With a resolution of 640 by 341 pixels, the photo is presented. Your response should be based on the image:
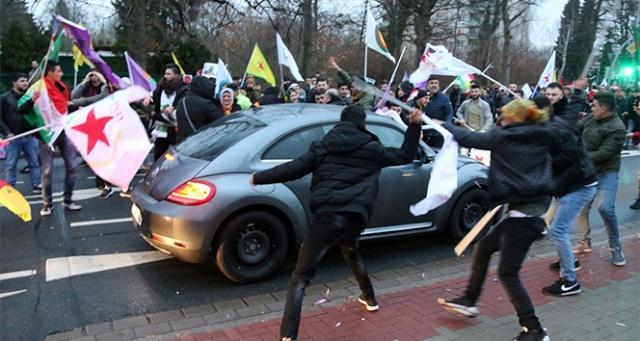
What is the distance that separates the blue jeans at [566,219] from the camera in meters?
4.80

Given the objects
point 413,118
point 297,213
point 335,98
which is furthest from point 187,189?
point 335,98

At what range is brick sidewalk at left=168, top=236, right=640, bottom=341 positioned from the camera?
12.7 feet

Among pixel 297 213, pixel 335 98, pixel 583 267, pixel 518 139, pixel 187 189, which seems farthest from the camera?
pixel 335 98

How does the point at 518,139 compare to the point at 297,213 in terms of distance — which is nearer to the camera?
the point at 518,139

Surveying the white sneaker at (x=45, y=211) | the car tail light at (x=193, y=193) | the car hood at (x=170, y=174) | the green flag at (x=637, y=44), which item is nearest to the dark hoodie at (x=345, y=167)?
the car tail light at (x=193, y=193)

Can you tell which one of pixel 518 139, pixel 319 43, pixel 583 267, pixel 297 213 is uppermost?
pixel 319 43

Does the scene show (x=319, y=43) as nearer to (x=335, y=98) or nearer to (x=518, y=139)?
(x=335, y=98)

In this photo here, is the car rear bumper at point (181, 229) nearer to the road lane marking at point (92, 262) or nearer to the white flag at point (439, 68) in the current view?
the road lane marking at point (92, 262)

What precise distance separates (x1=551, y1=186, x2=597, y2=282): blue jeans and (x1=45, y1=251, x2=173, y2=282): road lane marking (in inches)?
157

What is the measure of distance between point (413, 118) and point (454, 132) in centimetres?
36

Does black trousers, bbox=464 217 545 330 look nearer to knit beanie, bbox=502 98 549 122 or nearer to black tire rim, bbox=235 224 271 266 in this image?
knit beanie, bbox=502 98 549 122

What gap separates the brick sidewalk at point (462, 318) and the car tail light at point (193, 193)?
125cm

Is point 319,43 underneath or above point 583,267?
above

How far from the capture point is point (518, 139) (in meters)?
3.69
